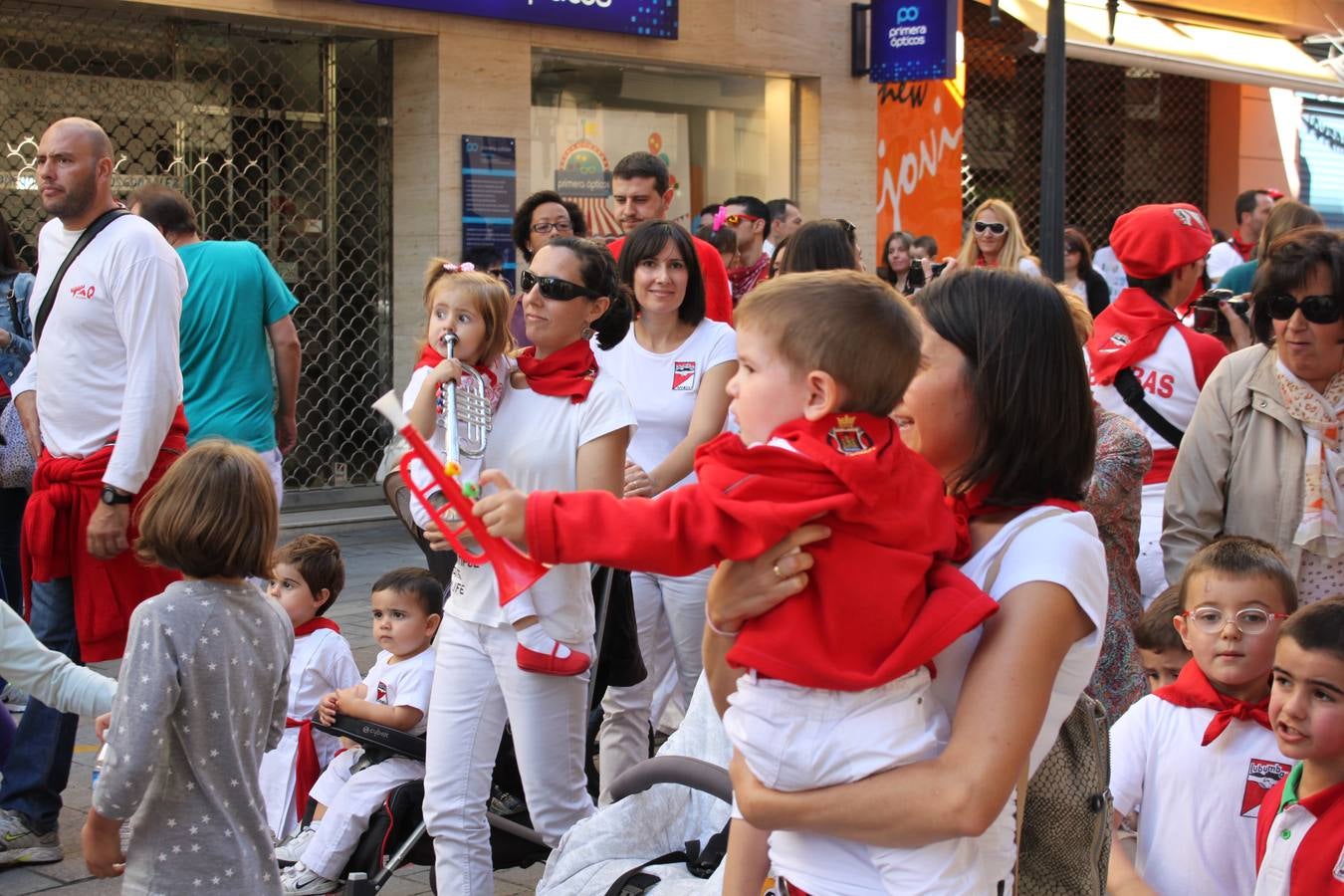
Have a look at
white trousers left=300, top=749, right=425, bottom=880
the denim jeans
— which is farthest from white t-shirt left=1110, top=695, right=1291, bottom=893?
the denim jeans

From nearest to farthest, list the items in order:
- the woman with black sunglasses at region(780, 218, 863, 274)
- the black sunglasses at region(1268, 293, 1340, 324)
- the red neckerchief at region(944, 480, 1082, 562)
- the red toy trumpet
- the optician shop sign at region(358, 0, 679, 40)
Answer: the red toy trumpet, the red neckerchief at region(944, 480, 1082, 562), the black sunglasses at region(1268, 293, 1340, 324), the woman with black sunglasses at region(780, 218, 863, 274), the optician shop sign at region(358, 0, 679, 40)

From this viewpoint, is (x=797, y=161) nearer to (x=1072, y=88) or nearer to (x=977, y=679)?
(x=1072, y=88)

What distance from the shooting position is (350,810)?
14.0ft

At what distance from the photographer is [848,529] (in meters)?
1.97

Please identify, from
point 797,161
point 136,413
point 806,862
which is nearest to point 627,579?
point 136,413

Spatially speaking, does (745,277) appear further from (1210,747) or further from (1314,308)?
(1210,747)

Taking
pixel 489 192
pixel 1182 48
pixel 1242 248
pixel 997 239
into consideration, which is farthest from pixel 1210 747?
pixel 1182 48

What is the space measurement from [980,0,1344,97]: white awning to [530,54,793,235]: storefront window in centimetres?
245

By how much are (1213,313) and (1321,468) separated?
6.39ft

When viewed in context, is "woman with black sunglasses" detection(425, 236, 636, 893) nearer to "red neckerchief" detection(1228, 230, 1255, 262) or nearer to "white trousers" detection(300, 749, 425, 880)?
"white trousers" detection(300, 749, 425, 880)

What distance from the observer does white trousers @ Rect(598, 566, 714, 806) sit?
16.9 ft

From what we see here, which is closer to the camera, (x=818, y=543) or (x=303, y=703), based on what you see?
(x=818, y=543)

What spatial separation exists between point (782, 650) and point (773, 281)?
1.63 feet

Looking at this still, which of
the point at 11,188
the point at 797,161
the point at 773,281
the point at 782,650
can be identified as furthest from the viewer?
the point at 797,161
